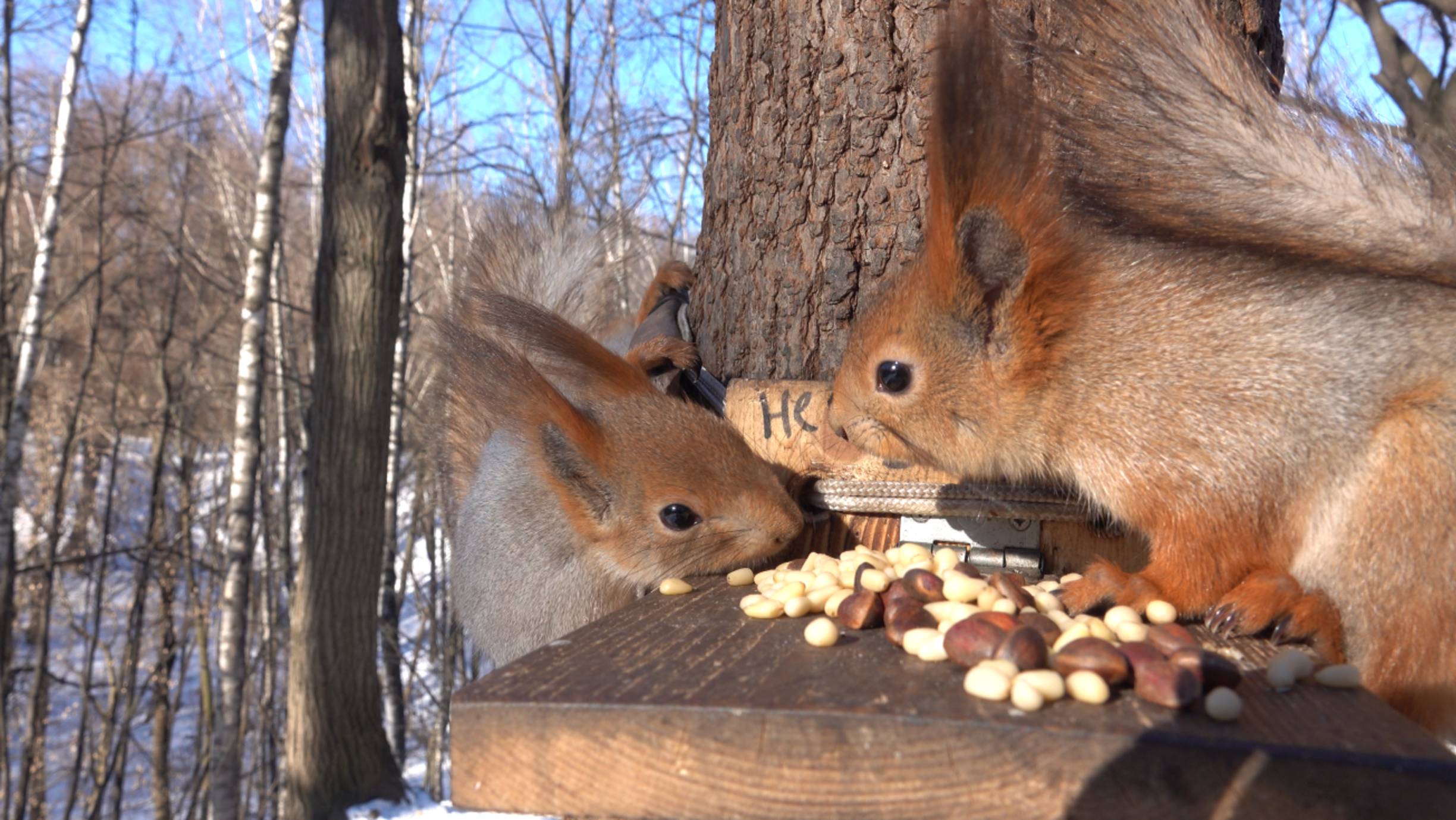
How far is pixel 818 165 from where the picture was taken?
7.26ft

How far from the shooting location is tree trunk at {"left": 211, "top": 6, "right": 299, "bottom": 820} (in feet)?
23.6

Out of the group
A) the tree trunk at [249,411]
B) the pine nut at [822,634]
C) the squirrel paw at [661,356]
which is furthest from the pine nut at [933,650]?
the tree trunk at [249,411]

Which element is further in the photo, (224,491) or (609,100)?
(224,491)

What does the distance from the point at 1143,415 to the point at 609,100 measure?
9848 mm

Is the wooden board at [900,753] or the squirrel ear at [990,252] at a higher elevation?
the squirrel ear at [990,252]

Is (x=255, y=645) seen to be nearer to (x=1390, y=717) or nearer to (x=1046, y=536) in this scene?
(x=1046, y=536)

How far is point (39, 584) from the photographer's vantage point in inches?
399

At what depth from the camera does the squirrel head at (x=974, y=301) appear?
1459 millimetres

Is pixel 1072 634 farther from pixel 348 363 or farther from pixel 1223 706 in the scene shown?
pixel 348 363

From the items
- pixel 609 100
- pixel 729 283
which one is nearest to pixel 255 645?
pixel 609 100

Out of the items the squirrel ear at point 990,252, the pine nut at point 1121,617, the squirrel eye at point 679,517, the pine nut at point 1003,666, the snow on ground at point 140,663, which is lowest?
the snow on ground at point 140,663

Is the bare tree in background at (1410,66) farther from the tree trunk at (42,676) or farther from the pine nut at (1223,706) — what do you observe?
the tree trunk at (42,676)

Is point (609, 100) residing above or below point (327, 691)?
above

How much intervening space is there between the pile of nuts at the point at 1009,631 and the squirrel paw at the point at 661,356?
2.06 feet
